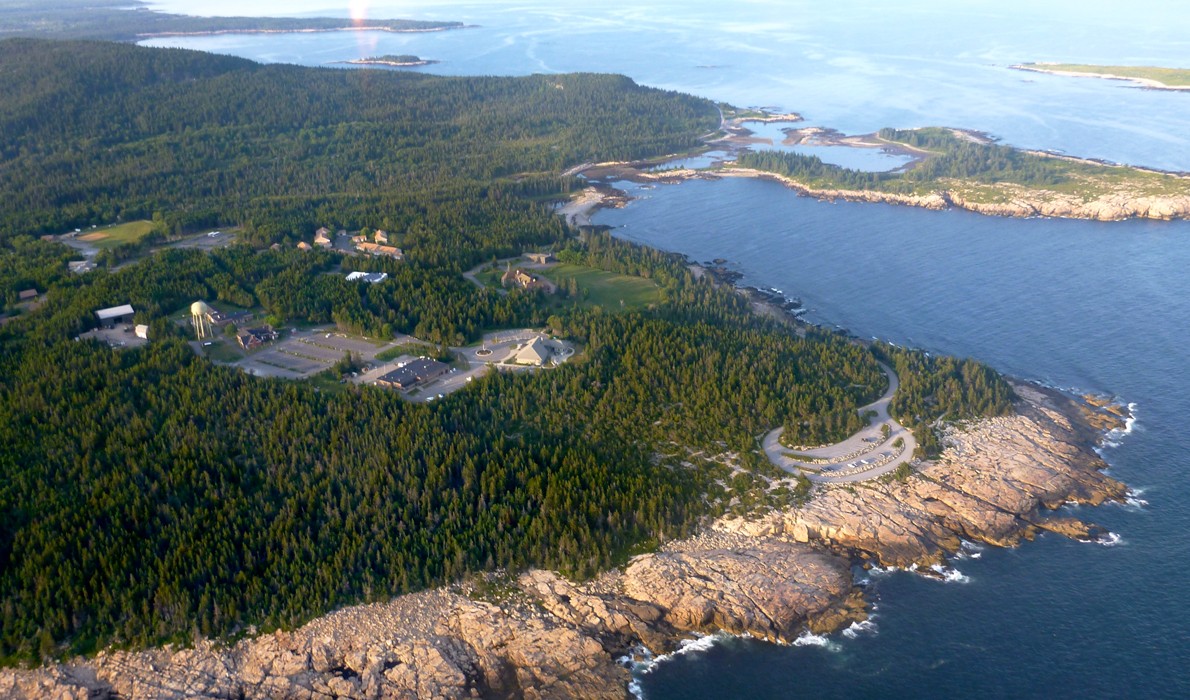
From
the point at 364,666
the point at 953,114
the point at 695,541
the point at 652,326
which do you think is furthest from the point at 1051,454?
the point at 953,114

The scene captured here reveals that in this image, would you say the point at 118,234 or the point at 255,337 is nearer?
the point at 255,337

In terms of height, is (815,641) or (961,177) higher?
(961,177)

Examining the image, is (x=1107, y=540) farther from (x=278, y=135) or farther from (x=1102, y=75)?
(x=1102, y=75)

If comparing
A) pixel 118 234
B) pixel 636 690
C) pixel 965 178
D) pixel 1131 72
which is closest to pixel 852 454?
pixel 636 690

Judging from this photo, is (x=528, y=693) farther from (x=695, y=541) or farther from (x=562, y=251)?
(x=562, y=251)

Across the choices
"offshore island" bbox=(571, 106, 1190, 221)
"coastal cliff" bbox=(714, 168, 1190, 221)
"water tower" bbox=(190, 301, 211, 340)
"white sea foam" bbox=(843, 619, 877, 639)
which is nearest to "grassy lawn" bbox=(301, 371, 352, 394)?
"water tower" bbox=(190, 301, 211, 340)

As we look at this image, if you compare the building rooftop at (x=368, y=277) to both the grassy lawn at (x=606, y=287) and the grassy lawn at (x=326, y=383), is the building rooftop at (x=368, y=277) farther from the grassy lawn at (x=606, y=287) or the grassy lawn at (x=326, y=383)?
the grassy lawn at (x=326, y=383)
